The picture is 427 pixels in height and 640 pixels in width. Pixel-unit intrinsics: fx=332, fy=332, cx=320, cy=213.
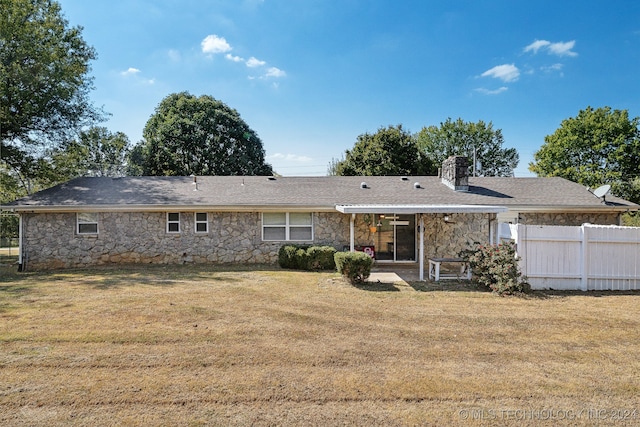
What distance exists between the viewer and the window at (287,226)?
1259cm

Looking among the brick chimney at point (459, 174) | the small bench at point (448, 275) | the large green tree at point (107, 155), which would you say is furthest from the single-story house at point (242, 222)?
the large green tree at point (107, 155)

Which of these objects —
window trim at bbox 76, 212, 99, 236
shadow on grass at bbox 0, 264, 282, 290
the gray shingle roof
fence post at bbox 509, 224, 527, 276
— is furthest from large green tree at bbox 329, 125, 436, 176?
window trim at bbox 76, 212, 99, 236

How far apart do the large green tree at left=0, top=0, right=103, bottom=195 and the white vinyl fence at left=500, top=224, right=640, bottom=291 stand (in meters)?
20.8

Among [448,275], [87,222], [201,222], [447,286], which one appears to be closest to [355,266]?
[447,286]

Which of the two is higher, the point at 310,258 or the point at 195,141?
the point at 195,141

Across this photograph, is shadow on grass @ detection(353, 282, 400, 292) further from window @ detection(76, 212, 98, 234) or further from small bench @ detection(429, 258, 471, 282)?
window @ detection(76, 212, 98, 234)

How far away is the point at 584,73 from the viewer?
789 inches

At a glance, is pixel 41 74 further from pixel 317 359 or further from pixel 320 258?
pixel 317 359

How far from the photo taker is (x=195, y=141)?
2655 centimetres

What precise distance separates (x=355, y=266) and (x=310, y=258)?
9.59ft

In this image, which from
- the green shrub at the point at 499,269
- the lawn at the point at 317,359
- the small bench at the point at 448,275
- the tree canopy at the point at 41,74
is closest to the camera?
the lawn at the point at 317,359

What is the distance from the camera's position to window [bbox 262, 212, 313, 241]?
1259 centimetres

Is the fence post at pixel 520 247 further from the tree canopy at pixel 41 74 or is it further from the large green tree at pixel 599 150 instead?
the large green tree at pixel 599 150

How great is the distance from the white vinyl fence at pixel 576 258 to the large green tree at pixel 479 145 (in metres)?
28.6
